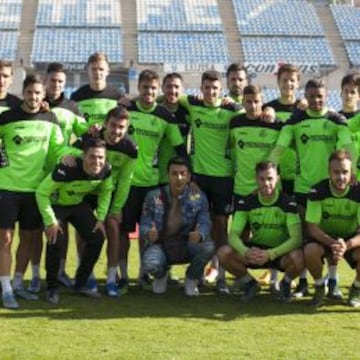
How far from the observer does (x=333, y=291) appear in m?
5.25

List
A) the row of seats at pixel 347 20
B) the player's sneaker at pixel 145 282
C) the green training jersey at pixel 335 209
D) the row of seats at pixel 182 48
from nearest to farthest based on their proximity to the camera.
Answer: the green training jersey at pixel 335 209 → the player's sneaker at pixel 145 282 → the row of seats at pixel 182 48 → the row of seats at pixel 347 20

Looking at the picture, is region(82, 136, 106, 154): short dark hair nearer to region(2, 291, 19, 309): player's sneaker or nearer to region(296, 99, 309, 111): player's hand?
region(2, 291, 19, 309): player's sneaker

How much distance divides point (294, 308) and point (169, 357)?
1.55m

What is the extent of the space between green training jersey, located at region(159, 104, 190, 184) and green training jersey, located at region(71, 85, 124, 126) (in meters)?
0.57

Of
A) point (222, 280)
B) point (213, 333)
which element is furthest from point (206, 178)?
point (213, 333)

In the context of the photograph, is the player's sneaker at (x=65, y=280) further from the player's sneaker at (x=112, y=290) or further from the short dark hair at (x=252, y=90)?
the short dark hair at (x=252, y=90)

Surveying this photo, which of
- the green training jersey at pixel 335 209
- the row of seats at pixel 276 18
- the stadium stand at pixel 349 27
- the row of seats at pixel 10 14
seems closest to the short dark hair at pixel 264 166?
the green training jersey at pixel 335 209

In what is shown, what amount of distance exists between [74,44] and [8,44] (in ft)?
10.8

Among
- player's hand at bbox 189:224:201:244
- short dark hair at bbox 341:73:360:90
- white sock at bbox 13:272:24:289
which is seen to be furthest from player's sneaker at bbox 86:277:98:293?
short dark hair at bbox 341:73:360:90

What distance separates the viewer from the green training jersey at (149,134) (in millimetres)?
5484

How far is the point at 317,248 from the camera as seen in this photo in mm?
A: 4844

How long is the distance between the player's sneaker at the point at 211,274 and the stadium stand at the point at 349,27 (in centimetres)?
2802

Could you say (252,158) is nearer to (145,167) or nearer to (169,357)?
(145,167)

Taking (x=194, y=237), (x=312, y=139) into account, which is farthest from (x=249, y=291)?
(x=312, y=139)
